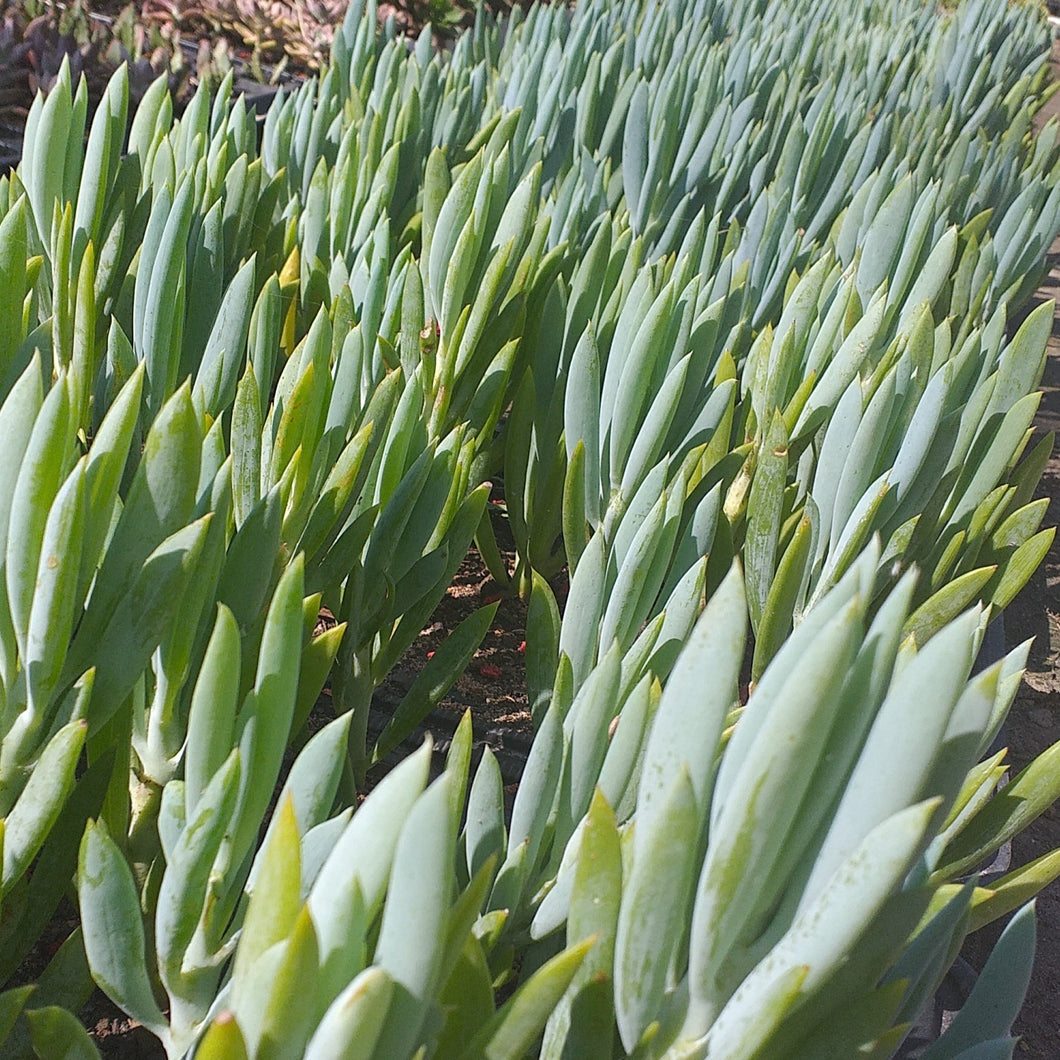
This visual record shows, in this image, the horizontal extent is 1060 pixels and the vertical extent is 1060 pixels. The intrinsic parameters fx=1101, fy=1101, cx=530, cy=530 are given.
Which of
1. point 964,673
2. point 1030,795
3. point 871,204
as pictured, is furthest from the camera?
point 871,204

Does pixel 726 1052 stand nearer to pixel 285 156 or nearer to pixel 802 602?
pixel 802 602

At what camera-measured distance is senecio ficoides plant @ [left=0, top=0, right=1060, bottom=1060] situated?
43cm

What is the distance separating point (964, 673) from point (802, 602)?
1.97 feet

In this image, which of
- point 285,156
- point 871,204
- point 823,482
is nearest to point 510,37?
point 285,156

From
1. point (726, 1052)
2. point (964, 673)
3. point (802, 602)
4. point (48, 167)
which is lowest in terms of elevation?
point (726, 1052)

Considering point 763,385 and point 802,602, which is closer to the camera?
point 802,602

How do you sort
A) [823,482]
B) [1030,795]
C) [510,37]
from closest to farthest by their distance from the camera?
[1030,795] < [823,482] < [510,37]

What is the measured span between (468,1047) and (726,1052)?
0.35 ft

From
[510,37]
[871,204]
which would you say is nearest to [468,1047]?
[871,204]

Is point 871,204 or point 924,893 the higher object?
point 871,204

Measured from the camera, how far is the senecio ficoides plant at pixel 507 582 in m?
0.43

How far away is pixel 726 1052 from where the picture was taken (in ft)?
1.49

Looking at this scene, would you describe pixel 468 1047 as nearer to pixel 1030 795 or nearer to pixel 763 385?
pixel 1030 795

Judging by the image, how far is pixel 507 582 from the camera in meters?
1.28
